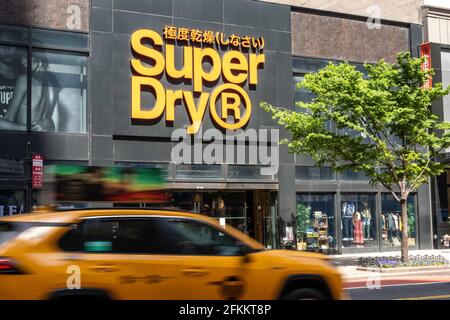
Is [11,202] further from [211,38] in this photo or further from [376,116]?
Result: [376,116]

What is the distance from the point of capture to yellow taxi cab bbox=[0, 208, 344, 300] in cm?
694

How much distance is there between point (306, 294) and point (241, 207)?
18.3m

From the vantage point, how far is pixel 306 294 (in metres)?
8.23

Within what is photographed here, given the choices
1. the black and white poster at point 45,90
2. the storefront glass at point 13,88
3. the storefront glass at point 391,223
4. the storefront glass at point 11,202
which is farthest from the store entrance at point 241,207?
the storefront glass at point 13,88

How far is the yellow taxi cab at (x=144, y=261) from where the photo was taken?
6.94 meters

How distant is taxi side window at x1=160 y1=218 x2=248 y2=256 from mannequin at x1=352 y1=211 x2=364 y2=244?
822 inches

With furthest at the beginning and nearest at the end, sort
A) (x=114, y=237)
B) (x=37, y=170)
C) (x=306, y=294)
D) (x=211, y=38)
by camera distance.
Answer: (x=211, y=38) < (x=37, y=170) < (x=306, y=294) < (x=114, y=237)

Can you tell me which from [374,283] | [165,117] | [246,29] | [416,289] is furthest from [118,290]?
[246,29]

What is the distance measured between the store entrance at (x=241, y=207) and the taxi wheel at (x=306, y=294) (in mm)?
16815

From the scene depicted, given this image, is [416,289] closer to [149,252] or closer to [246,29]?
[149,252]

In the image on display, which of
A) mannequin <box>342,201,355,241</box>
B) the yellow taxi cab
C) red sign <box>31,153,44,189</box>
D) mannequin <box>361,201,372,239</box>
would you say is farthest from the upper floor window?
the yellow taxi cab

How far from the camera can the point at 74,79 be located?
904 inches

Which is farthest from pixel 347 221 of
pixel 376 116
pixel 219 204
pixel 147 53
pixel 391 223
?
pixel 147 53
